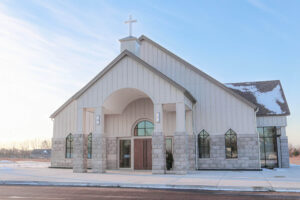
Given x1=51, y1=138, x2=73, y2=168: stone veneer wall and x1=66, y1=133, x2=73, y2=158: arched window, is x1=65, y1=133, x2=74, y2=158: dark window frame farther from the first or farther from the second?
x1=51, y1=138, x2=73, y2=168: stone veneer wall

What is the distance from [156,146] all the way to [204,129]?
16.2 feet

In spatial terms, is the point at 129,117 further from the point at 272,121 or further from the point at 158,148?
the point at 272,121

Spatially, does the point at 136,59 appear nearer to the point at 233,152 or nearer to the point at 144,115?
the point at 144,115

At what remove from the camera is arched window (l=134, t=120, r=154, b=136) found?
22.2 metres

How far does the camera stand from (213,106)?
2161cm

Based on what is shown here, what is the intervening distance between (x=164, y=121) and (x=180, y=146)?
440 centimetres

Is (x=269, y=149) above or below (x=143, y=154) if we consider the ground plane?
above

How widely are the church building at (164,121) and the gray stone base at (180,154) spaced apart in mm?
55

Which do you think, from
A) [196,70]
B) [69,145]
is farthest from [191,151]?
[69,145]

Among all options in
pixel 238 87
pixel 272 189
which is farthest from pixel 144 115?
pixel 272 189

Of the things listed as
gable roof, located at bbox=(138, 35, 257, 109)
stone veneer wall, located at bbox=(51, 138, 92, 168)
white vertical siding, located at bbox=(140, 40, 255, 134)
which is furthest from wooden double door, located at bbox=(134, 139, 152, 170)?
gable roof, located at bbox=(138, 35, 257, 109)

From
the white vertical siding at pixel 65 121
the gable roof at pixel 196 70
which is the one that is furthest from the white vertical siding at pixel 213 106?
the white vertical siding at pixel 65 121

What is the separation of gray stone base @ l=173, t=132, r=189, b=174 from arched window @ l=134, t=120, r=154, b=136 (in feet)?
14.4

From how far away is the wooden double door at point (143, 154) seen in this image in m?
21.6
